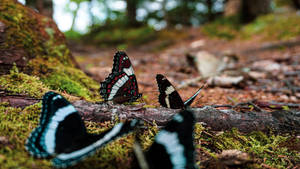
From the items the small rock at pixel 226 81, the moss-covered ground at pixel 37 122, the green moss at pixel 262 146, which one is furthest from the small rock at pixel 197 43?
the green moss at pixel 262 146

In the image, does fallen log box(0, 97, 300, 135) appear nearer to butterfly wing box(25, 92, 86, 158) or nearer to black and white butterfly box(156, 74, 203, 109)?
black and white butterfly box(156, 74, 203, 109)

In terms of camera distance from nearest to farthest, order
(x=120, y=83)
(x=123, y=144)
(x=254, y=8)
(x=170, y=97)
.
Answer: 1. (x=123, y=144)
2. (x=170, y=97)
3. (x=120, y=83)
4. (x=254, y=8)

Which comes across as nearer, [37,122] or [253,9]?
[37,122]

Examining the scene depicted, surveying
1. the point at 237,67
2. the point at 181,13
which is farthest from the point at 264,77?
the point at 181,13

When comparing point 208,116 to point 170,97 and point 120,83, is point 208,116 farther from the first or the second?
point 120,83

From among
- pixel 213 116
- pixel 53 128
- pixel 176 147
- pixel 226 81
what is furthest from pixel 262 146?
pixel 226 81

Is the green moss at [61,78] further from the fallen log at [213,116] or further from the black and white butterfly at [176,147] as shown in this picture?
the black and white butterfly at [176,147]

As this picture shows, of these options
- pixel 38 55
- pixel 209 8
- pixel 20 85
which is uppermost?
pixel 209 8

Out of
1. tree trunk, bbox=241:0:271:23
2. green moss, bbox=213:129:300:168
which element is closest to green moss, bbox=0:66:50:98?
green moss, bbox=213:129:300:168
